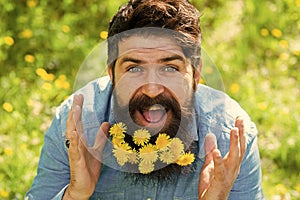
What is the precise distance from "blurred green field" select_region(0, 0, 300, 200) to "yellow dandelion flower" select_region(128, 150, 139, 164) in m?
0.65

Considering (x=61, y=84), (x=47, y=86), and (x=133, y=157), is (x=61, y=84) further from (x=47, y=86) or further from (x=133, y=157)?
(x=133, y=157)

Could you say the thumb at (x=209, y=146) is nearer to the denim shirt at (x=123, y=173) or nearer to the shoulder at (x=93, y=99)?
the denim shirt at (x=123, y=173)

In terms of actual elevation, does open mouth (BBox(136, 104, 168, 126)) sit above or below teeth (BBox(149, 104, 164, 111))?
below

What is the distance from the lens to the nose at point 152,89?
1706 mm

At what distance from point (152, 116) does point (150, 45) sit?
0.19m

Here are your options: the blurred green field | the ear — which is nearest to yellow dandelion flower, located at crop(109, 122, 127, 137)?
the ear

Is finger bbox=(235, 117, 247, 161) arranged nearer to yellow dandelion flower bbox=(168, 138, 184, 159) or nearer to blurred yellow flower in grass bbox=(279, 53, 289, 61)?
yellow dandelion flower bbox=(168, 138, 184, 159)

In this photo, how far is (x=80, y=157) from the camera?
5.81ft

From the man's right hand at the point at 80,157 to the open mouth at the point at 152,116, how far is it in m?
0.14

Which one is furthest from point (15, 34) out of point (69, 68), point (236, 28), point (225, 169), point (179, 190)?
point (225, 169)

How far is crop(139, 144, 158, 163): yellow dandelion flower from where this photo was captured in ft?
5.84

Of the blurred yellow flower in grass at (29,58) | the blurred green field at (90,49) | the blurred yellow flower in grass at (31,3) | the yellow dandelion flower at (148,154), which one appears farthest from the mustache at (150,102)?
the blurred yellow flower in grass at (31,3)

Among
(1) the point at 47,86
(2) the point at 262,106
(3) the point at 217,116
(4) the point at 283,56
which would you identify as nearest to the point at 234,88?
(2) the point at 262,106

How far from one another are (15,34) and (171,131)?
1.50 metres
